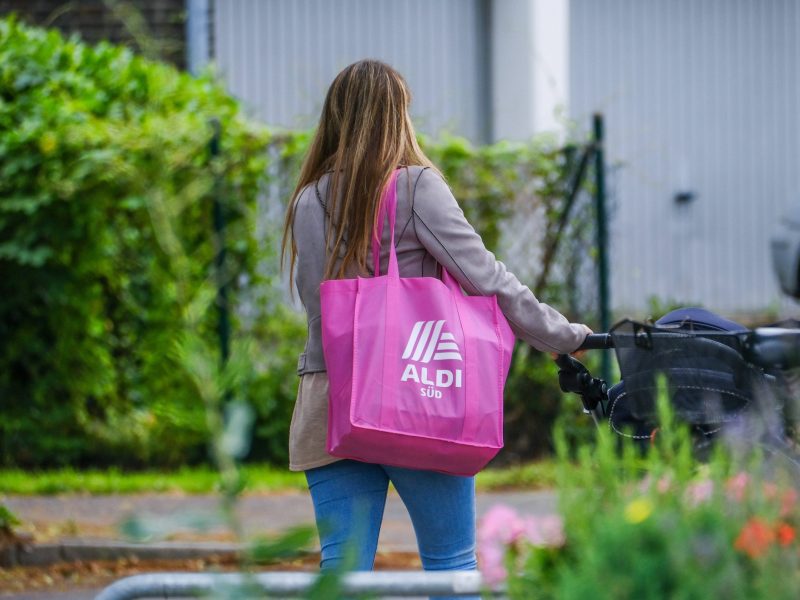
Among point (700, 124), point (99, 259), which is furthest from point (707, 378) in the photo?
point (700, 124)

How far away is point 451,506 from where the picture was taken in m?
3.27

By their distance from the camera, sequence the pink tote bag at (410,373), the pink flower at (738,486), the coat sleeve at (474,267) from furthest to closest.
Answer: the coat sleeve at (474,267), the pink tote bag at (410,373), the pink flower at (738,486)

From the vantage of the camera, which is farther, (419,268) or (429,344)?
(419,268)

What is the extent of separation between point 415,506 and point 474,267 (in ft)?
1.98

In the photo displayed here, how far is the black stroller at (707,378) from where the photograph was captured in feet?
8.75

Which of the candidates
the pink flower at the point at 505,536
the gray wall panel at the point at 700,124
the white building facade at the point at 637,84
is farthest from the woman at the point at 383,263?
the gray wall panel at the point at 700,124

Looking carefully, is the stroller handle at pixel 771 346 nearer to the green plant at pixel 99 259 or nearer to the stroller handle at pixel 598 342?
the stroller handle at pixel 598 342

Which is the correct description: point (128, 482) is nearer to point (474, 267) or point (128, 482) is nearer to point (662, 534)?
point (474, 267)

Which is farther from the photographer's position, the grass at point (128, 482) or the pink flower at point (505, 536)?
the grass at point (128, 482)

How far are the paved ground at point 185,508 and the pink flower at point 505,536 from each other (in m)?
4.47

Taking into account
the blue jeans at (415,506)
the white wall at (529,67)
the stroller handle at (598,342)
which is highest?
the white wall at (529,67)

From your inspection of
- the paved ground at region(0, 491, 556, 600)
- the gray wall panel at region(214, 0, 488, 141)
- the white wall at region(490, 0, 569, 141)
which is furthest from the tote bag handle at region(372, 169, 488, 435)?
the gray wall panel at region(214, 0, 488, 141)

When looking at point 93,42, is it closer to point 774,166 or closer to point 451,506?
point 774,166

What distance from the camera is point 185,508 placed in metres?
6.41
